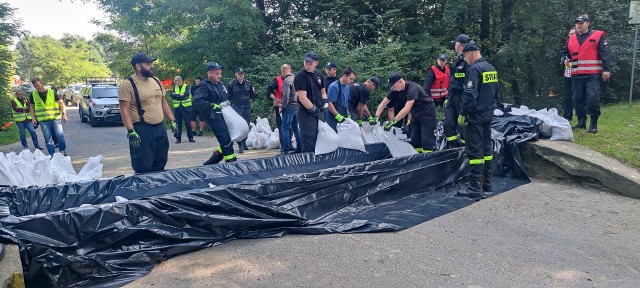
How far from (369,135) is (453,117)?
1.49 metres

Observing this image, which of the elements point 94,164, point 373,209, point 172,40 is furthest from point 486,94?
point 172,40

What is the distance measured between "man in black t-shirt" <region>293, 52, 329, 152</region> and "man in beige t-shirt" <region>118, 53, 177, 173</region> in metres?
1.95

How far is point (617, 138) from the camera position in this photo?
23.7ft

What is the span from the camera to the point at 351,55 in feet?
40.0

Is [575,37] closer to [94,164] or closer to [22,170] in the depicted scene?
[94,164]

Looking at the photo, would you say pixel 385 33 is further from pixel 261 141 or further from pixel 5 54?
pixel 5 54

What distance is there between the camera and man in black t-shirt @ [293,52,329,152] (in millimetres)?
6504

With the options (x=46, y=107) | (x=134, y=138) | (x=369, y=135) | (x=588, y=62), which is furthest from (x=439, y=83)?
(x=46, y=107)

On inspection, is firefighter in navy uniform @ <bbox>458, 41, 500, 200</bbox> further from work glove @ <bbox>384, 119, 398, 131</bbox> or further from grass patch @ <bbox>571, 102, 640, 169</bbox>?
grass patch @ <bbox>571, 102, 640, 169</bbox>

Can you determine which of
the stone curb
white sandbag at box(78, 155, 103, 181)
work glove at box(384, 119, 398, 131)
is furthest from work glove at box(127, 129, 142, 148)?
the stone curb

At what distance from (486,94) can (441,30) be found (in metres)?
10.5

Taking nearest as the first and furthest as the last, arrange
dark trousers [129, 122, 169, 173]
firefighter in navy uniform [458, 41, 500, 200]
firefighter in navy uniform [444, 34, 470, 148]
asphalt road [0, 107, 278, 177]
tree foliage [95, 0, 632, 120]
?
dark trousers [129, 122, 169, 173], firefighter in navy uniform [458, 41, 500, 200], firefighter in navy uniform [444, 34, 470, 148], asphalt road [0, 107, 278, 177], tree foliage [95, 0, 632, 120]

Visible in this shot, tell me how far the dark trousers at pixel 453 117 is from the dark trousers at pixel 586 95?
2.34 metres

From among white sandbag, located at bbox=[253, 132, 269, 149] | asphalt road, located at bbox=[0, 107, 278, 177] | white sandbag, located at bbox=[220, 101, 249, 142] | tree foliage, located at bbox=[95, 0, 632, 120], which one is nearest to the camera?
white sandbag, located at bbox=[220, 101, 249, 142]
